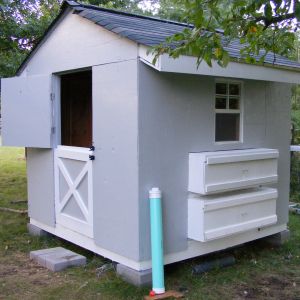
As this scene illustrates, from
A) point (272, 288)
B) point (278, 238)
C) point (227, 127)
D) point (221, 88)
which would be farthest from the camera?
point (278, 238)

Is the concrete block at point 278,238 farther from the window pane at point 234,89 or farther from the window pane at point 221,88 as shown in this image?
the window pane at point 221,88

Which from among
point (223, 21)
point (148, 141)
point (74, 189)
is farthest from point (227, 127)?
point (223, 21)

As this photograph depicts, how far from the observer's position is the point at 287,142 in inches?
245

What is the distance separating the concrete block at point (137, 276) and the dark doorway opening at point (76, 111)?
2.79 m

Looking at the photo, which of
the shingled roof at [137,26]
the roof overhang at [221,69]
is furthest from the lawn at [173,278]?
the shingled roof at [137,26]

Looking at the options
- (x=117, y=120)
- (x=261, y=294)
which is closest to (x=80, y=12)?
(x=117, y=120)

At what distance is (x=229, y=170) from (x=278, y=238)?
6.19 feet

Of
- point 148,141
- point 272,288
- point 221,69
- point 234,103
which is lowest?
point 272,288

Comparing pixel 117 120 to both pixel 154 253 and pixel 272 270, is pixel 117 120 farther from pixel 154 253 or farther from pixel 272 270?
pixel 272 270

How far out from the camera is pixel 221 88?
5.39m

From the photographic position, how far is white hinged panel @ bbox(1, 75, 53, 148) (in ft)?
19.2

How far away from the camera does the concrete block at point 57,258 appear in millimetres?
5258

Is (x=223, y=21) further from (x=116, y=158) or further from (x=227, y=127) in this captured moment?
(x=227, y=127)

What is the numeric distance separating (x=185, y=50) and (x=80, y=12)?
95.8 inches
